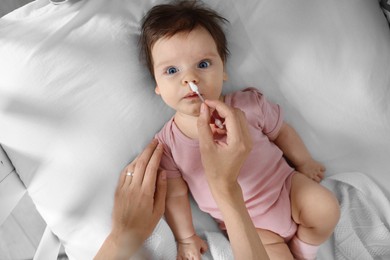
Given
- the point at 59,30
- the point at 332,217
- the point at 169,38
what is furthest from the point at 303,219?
the point at 59,30

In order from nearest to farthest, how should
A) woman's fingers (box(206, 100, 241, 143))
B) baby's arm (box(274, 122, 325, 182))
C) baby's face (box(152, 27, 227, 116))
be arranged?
woman's fingers (box(206, 100, 241, 143)) < baby's face (box(152, 27, 227, 116)) < baby's arm (box(274, 122, 325, 182))

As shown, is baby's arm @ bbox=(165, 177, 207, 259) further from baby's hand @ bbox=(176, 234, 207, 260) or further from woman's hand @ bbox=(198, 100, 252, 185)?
woman's hand @ bbox=(198, 100, 252, 185)

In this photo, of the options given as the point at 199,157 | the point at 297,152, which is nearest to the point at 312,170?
the point at 297,152

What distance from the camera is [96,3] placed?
1.13 meters

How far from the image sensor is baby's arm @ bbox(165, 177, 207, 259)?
1.04m

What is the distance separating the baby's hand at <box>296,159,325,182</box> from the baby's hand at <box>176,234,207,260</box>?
0.33m

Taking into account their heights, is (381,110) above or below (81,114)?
above

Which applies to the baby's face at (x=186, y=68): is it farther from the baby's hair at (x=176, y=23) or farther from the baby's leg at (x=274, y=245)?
the baby's leg at (x=274, y=245)

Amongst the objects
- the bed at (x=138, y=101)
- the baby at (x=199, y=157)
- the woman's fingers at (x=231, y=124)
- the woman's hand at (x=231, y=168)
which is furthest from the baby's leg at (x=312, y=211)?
the woman's fingers at (x=231, y=124)

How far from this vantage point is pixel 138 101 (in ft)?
3.55

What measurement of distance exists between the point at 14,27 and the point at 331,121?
2.83 ft

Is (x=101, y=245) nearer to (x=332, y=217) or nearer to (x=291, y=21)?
(x=332, y=217)

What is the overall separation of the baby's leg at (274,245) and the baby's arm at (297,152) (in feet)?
0.65

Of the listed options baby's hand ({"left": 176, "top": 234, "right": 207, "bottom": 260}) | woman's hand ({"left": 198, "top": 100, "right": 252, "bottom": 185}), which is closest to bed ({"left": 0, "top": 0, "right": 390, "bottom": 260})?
baby's hand ({"left": 176, "top": 234, "right": 207, "bottom": 260})
